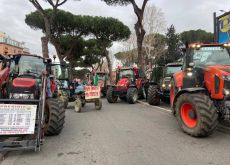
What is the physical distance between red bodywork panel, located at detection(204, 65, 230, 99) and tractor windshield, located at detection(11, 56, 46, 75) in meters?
4.22

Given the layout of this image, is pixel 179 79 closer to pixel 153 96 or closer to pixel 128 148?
pixel 128 148

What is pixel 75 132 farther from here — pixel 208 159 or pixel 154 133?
pixel 208 159

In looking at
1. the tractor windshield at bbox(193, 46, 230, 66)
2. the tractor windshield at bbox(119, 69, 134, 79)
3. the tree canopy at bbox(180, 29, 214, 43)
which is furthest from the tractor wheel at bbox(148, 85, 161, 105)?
the tree canopy at bbox(180, 29, 214, 43)

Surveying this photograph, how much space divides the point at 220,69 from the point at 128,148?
2809 millimetres

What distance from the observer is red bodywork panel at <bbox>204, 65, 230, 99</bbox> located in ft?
22.5

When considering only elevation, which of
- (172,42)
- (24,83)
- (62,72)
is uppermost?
(172,42)

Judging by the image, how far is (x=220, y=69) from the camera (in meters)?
7.04

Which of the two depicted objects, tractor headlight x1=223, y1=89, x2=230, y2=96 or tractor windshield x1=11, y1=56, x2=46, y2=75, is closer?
tractor headlight x1=223, y1=89, x2=230, y2=96

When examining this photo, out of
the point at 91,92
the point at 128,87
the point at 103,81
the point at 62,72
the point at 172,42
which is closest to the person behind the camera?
the point at 91,92

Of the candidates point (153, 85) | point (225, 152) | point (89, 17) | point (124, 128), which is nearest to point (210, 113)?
point (225, 152)

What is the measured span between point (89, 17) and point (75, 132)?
90.9 feet

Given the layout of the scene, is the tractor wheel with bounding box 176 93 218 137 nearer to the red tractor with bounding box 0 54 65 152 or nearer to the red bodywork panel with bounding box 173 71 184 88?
the red bodywork panel with bounding box 173 71 184 88

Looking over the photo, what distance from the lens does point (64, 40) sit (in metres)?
35.2

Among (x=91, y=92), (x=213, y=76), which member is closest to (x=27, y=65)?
(x=213, y=76)
